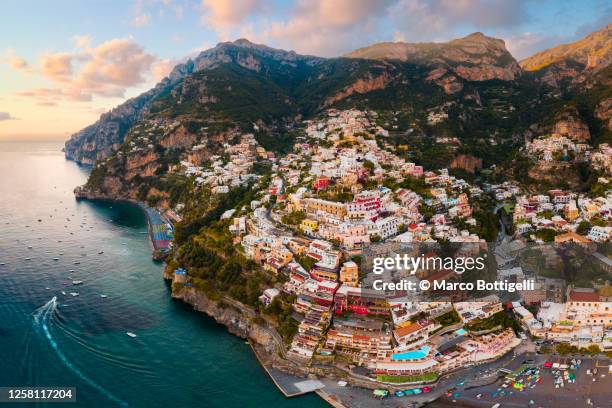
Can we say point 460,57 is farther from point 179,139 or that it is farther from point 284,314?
point 284,314

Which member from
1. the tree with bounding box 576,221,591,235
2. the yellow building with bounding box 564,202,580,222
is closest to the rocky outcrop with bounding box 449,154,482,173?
the yellow building with bounding box 564,202,580,222

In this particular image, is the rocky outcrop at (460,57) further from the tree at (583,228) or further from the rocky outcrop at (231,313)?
the rocky outcrop at (231,313)

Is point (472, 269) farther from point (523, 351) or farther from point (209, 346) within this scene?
point (209, 346)

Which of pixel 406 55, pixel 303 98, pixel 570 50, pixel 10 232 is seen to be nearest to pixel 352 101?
pixel 303 98

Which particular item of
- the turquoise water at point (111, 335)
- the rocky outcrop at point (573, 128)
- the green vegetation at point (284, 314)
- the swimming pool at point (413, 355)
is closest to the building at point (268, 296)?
the green vegetation at point (284, 314)

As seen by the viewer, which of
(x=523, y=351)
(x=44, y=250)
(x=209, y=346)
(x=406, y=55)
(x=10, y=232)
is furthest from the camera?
(x=406, y=55)

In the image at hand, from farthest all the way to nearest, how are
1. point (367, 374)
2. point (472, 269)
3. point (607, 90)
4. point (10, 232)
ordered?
point (607, 90) → point (10, 232) → point (472, 269) → point (367, 374)
